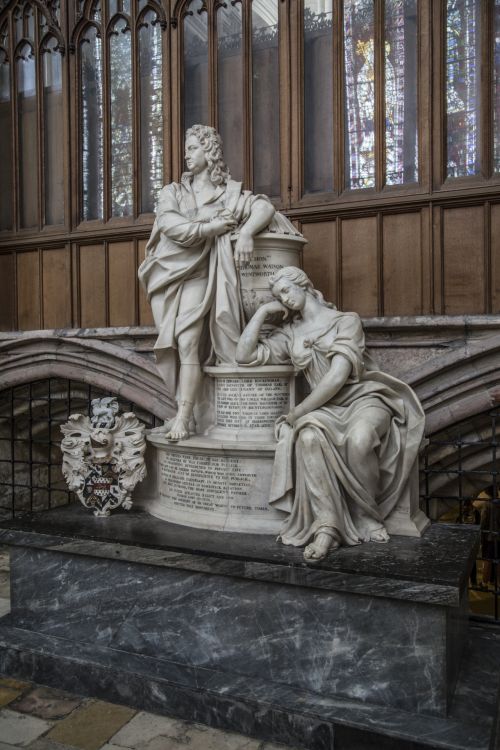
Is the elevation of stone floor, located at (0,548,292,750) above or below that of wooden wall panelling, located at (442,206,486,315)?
below

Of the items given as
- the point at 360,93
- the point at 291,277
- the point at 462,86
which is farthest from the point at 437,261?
the point at 291,277

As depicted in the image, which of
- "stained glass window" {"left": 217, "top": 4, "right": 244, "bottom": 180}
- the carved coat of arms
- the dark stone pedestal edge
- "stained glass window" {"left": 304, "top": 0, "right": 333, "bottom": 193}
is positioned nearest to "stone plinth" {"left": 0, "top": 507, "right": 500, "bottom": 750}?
the dark stone pedestal edge

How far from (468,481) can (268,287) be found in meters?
2.26

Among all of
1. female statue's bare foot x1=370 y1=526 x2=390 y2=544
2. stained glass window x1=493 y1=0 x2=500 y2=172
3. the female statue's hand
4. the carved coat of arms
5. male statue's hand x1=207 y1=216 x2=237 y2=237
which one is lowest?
female statue's bare foot x1=370 y1=526 x2=390 y2=544

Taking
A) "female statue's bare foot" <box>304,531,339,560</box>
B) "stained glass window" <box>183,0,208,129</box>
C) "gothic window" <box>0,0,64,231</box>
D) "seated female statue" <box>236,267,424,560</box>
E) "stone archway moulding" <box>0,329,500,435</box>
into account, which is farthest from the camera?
"gothic window" <box>0,0,64,231</box>

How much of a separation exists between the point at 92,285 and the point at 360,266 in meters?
2.51

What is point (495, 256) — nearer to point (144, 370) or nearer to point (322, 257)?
point (322, 257)

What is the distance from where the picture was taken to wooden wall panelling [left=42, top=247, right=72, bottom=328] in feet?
21.5

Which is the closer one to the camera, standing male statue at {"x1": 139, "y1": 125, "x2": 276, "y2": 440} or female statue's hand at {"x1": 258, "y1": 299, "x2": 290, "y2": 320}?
female statue's hand at {"x1": 258, "y1": 299, "x2": 290, "y2": 320}

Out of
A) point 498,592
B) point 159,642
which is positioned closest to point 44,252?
point 159,642

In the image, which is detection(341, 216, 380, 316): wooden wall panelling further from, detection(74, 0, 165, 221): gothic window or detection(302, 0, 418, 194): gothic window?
detection(74, 0, 165, 221): gothic window

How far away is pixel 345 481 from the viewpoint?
141 inches

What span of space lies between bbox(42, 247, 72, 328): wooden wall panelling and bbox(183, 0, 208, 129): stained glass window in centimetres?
169

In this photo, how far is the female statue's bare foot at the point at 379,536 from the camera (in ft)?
12.1
